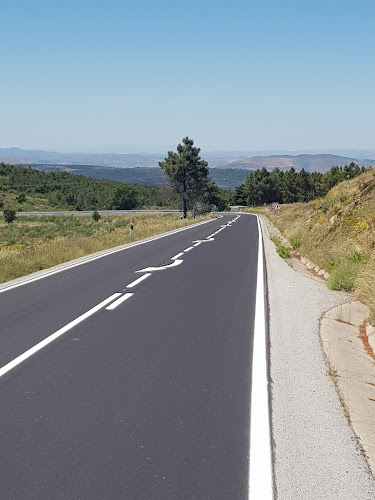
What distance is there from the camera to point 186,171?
7994 centimetres

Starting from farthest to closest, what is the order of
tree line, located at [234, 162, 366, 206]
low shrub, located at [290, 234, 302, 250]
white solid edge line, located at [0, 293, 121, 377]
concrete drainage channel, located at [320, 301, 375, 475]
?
1. tree line, located at [234, 162, 366, 206]
2. low shrub, located at [290, 234, 302, 250]
3. white solid edge line, located at [0, 293, 121, 377]
4. concrete drainage channel, located at [320, 301, 375, 475]

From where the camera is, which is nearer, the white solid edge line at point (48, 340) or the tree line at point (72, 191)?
the white solid edge line at point (48, 340)

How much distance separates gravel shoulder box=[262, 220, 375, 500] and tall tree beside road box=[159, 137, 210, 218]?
233 ft

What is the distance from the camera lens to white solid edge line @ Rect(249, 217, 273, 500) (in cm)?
371

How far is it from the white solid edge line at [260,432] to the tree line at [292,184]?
337ft

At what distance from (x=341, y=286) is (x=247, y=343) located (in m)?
4.92

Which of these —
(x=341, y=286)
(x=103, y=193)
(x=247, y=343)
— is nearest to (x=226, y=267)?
(x=341, y=286)

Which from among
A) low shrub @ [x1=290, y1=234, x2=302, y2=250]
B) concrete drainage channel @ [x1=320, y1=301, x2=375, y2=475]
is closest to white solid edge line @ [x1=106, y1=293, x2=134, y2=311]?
concrete drainage channel @ [x1=320, y1=301, x2=375, y2=475]

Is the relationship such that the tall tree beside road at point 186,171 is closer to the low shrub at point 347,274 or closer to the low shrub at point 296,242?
the low shrub at point 296,242

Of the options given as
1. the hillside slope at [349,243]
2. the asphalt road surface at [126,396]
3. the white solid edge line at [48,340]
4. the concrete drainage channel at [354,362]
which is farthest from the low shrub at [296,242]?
the white solid edge line at [48,340]

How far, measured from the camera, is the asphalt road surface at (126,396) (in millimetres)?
3779

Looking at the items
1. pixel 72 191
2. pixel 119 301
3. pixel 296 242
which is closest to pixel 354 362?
pixel 119 301

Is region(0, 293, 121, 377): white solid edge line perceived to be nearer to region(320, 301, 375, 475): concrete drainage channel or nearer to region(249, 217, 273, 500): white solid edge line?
region(249, 217, 273, 500): white solid edge line

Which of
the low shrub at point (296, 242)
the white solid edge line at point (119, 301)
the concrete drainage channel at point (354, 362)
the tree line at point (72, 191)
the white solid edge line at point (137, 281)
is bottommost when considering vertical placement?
the tree line at point (72, 191)
